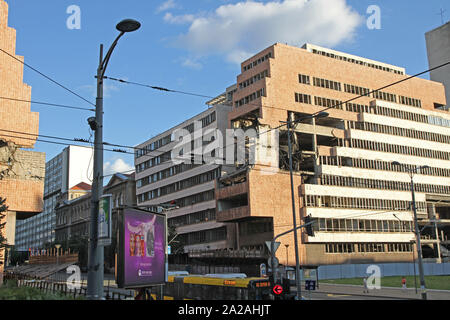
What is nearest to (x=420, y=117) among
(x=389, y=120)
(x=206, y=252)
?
(x=389, y=120)

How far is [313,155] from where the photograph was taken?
70.9 metres

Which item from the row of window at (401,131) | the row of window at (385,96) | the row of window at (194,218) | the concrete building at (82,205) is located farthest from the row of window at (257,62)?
the concrete building at (82,205)

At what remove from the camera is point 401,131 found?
80.8 metres

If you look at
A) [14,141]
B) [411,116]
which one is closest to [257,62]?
[411,116]

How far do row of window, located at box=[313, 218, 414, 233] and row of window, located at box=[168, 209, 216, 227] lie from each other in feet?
63.6

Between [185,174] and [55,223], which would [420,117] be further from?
[55,223]

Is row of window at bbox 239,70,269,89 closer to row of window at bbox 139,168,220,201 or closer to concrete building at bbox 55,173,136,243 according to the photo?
row of window at bbox 139,168,220,201

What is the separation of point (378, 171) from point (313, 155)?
12670mm

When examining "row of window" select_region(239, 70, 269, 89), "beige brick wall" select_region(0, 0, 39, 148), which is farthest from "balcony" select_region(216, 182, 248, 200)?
"beige brick wall" select_region(0, 0, 39, 148)

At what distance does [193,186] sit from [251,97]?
21521 millimetres

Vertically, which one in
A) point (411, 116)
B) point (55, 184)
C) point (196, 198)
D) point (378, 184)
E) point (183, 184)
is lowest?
point (196, 198)

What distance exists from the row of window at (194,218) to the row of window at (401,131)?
27.8 metres

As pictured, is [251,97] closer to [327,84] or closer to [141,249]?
[327,84]

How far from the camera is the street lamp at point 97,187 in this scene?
12375mm
